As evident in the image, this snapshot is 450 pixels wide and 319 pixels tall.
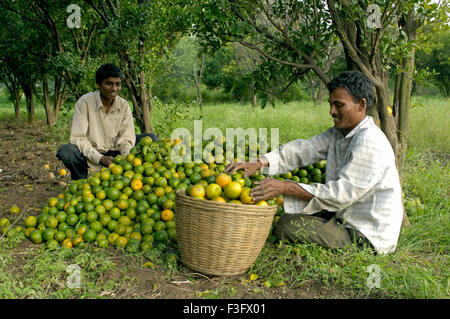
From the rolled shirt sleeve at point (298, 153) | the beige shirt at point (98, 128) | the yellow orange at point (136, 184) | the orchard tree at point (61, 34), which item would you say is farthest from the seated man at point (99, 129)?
the orchard tree at point (61, 34)

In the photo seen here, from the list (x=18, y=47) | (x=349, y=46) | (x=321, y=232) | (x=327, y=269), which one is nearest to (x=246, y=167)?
(x=321, y=232)

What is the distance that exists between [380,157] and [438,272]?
1.01 m

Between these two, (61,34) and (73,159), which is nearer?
(73,159)

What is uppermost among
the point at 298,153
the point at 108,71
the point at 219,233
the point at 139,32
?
the point at 139,32

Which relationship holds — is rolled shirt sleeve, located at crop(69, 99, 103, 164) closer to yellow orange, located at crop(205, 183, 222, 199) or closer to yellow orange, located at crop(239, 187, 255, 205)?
yellow orange, located at crop(205, 183, 222, 199)

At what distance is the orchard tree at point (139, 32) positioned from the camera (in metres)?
5.53

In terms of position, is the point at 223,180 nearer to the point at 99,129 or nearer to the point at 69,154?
A: the point at 69,154

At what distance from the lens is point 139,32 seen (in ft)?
18.5

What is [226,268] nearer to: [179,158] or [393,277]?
[393,277]

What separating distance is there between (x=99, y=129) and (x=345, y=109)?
10.3ft

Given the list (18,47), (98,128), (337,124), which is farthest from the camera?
(18,47)

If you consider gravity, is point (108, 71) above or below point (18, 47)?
below
